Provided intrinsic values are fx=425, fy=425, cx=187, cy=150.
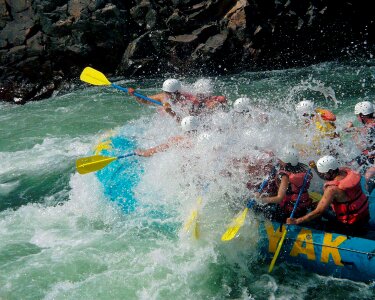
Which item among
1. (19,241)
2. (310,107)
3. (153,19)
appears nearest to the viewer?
(19,241)

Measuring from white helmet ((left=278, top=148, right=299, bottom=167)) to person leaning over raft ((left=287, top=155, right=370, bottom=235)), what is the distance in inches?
12.0

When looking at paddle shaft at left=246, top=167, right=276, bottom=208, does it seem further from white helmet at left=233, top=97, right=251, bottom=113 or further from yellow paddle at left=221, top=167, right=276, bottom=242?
white helmet at left=233, top=97, right=251, bottom=113

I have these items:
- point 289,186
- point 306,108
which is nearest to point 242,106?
point 306,108

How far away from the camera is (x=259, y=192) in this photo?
15.8ft

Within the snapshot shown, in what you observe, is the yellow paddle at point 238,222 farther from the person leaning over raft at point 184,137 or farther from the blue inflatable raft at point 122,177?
the blue inflatable raft at point 122,177

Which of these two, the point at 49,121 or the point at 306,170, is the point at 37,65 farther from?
the point at 306,170

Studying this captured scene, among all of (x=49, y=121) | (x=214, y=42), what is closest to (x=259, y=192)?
(x=49, y=121)

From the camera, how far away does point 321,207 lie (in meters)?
4.46

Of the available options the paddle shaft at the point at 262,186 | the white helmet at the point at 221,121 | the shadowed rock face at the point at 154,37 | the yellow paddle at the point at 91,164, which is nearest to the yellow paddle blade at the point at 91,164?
the yellow paddle at the point at 91,164

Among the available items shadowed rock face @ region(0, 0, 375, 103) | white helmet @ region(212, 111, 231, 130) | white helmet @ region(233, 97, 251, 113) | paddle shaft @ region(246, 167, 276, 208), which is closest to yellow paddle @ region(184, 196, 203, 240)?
paddle shaft @ region(246, 167, 276, 208)

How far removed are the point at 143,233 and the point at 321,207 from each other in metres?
2.36

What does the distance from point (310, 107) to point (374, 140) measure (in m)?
1.02

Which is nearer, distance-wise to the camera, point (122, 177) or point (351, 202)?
point (351, 202)

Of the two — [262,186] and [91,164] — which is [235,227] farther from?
[91,164]
